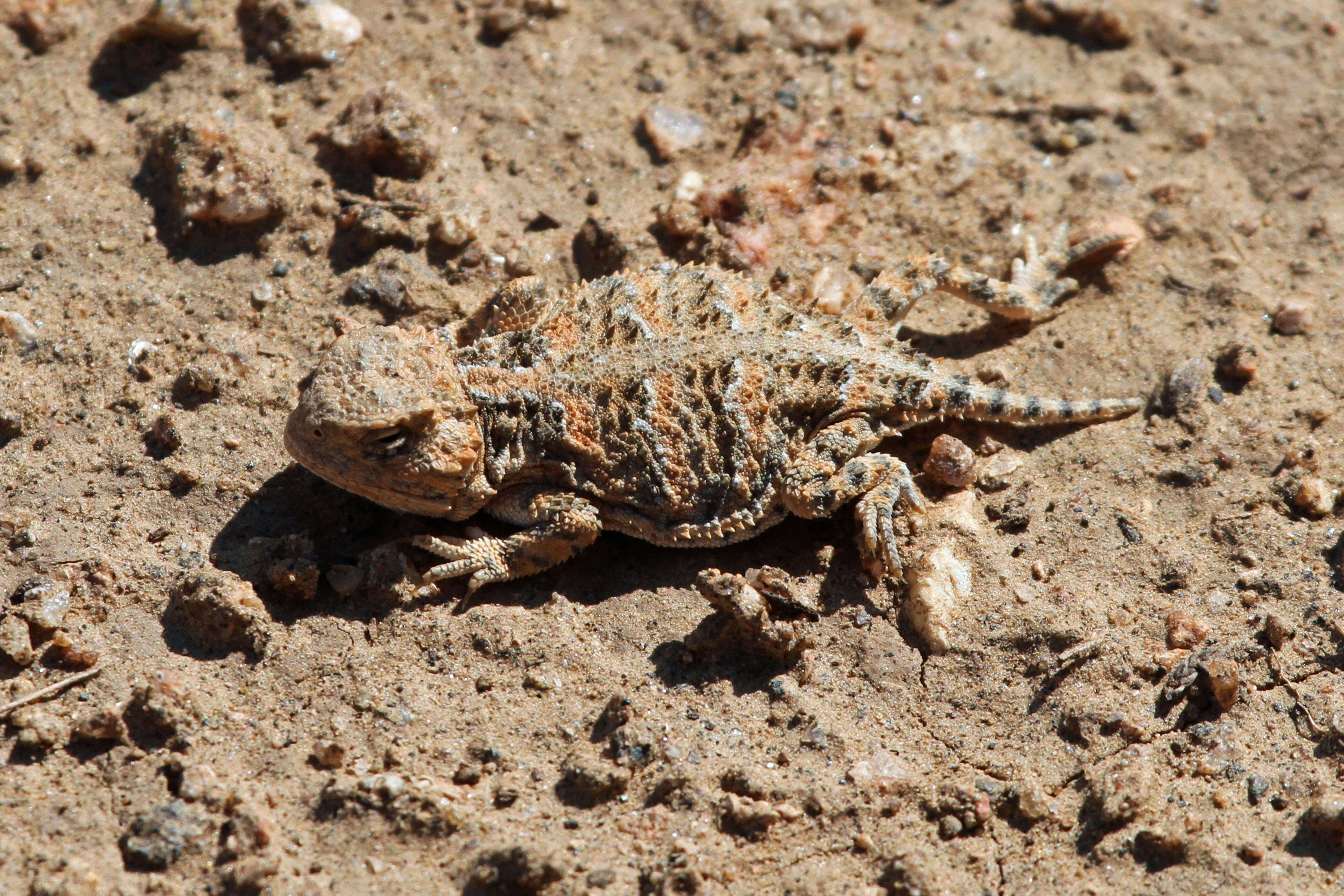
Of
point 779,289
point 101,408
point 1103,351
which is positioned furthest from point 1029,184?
point 101,408

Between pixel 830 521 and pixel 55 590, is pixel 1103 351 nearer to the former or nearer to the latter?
pixel 830 521

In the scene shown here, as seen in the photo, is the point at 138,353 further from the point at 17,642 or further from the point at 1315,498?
the point at 1315,498

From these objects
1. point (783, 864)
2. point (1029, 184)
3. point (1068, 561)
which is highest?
point (1029, 184)

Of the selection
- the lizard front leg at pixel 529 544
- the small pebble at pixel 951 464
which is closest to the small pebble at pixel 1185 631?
the small pebble at pixel 951 464

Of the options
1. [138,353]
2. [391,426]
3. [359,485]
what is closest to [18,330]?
[138,353]

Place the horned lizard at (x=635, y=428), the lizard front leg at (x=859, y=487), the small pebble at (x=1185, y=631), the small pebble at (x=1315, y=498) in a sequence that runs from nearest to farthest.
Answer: the small pebble at (x=1185, y=631) → the horned lizard at (x=635, y=428) → the lizard front leg at (x=859, y=487) → the small pebble at (x=1315, y=498)

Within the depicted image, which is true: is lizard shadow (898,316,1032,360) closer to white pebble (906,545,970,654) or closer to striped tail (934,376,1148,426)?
striped tail (934,376,1148,426)

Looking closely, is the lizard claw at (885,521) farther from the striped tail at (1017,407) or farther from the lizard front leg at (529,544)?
the lizard front leg at (529,544)
